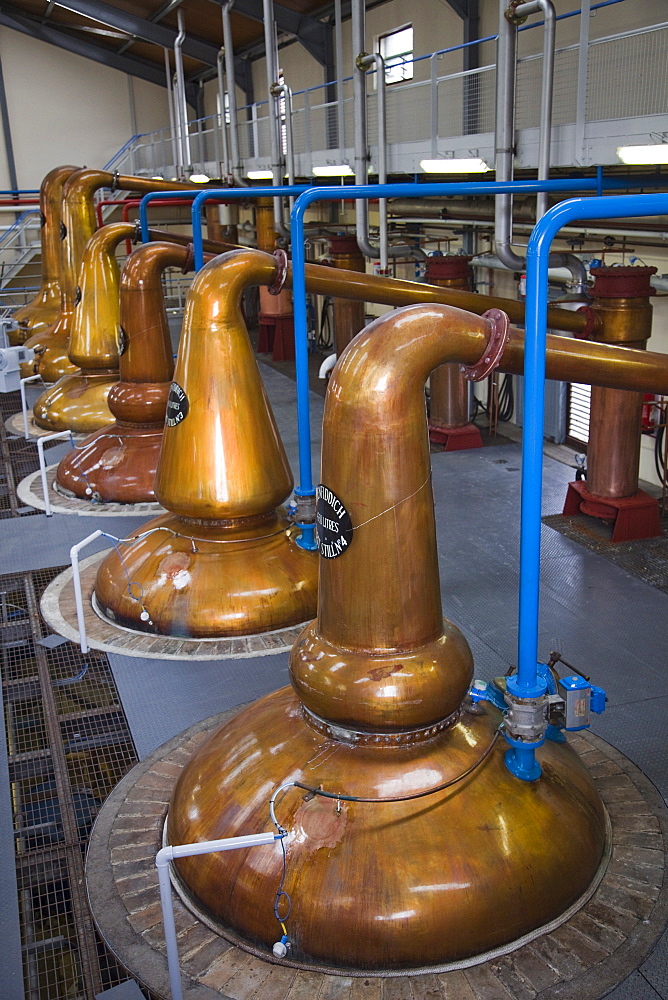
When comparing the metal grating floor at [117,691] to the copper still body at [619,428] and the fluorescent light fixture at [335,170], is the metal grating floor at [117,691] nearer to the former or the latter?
the copper still body at [619,428]

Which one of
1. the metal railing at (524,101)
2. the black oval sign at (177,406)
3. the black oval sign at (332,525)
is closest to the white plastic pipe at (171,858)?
the black oval sign at (332,525)

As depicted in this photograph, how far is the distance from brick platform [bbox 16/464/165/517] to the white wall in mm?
19037

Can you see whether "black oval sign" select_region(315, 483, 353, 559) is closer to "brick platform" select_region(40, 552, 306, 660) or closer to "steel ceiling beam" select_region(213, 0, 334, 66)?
"brick platform" select_region(40, 552, 306, 660)

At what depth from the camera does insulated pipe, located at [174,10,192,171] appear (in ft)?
66.4

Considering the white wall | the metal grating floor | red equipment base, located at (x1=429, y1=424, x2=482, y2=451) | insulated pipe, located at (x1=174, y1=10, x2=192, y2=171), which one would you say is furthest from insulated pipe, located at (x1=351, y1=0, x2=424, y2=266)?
the white wall

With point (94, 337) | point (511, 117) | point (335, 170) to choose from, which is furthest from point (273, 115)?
point (511, 117)

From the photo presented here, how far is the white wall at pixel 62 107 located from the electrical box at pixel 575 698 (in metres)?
26.0

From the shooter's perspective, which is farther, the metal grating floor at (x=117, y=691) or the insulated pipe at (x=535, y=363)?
the metal grating floor at (x=117, y=691)

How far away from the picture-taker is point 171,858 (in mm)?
2947

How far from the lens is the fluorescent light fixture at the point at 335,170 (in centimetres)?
Result: 1220

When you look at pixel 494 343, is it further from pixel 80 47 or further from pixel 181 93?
pixel 80 47

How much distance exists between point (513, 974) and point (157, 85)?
92.5 feet

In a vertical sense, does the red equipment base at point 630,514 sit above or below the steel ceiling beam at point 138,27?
below

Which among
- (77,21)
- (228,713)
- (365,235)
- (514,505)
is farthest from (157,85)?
(228,713)
